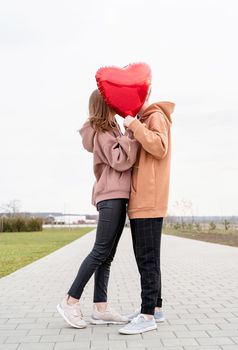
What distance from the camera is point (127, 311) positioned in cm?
507

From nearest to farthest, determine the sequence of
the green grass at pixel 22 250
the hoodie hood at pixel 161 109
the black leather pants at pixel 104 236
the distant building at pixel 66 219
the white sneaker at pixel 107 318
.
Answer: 1. the black leather pants at pixel 104 236
2. the hoodie hood at pixel 161 109
3. the white sneaker at pixel 107 318
4. the green grass at pixel 22 250
5. the distant building at pixel 66 219

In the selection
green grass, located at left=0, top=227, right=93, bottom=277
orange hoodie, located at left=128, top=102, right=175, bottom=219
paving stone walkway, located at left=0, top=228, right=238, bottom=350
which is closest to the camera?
paving stone walkway, located at left=0, top=228, right=238, bottom=350

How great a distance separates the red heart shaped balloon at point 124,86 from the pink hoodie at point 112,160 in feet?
0.71

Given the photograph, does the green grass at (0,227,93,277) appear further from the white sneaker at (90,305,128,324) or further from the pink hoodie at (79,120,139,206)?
the pink hoodie at (79,120,139,206)

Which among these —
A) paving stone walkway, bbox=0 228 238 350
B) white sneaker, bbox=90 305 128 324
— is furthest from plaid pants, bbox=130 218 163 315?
white sneaker, bbox=90 305 128 324

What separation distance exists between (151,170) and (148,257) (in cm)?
65

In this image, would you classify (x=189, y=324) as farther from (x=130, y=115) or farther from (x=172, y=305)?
(x=130, y=115)

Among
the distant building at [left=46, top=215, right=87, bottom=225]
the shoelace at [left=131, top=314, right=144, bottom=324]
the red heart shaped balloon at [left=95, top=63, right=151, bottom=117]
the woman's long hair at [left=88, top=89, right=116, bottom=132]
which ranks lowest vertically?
the shoelace at [left=131, top=314, right=144, bottom=324]

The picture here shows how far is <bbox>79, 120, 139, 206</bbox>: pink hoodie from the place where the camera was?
3916 mm

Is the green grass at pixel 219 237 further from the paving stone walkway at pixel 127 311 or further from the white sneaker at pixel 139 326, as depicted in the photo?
the white sneaker at pixel 139 326

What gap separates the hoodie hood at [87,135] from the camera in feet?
13.6

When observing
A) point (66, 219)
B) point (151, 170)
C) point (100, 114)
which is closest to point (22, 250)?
point (100, 114)

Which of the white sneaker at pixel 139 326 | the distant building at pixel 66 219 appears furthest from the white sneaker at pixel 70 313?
the distant building at pixel 66 219

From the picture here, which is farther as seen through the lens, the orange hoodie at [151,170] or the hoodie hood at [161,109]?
the hoodie hood at [161,109]
